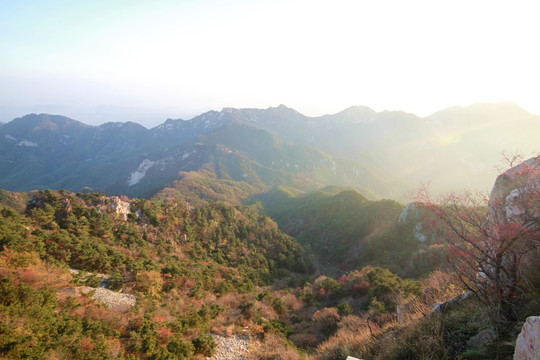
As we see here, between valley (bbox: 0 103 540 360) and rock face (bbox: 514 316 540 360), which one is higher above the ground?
rock face (bbox: 514 316 540 360)

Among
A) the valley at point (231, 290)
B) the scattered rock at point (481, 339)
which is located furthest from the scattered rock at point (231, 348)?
the scattered rock at point (481, 339)

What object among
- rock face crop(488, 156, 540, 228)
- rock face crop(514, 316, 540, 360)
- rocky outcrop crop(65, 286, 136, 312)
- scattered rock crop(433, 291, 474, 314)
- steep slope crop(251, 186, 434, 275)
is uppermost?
rock face crop(488, 156, 540, 228)

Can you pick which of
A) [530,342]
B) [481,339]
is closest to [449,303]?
[481,339]

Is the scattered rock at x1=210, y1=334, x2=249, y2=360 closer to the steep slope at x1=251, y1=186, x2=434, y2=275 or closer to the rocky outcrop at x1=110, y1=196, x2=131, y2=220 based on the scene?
the rocky outcrop at x1=110, y1=196, x2=131, y2=220

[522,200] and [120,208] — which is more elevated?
[522,200]

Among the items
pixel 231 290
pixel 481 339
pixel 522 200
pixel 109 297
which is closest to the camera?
pixel 481 339

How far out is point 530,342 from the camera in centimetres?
361

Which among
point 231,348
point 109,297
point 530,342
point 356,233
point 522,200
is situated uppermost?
point 522,200

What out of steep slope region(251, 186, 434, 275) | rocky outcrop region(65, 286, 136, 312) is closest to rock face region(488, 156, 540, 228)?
rocky outcrop region(65, 286, 136, 312)

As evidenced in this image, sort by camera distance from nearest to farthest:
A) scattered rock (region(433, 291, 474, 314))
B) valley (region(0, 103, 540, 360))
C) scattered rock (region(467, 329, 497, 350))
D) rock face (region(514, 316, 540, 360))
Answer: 1. rock face (region(514, 316, 540, 360))
2. scattered rock (region(467, 329, 497, 350))
3. valley (region(0, 103, 540, 360))
4. scattered rock (region(433, 291, 474, 314))

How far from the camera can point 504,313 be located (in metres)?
5.25

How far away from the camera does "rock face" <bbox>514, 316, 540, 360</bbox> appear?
3477 mm

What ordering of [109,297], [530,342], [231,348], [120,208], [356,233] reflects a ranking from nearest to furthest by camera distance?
1. [530,342]
2. [231,348]
3. [109,297]
4. [120,208]
5. [356,233]

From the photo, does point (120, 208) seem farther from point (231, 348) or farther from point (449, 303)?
point (449, 303)
